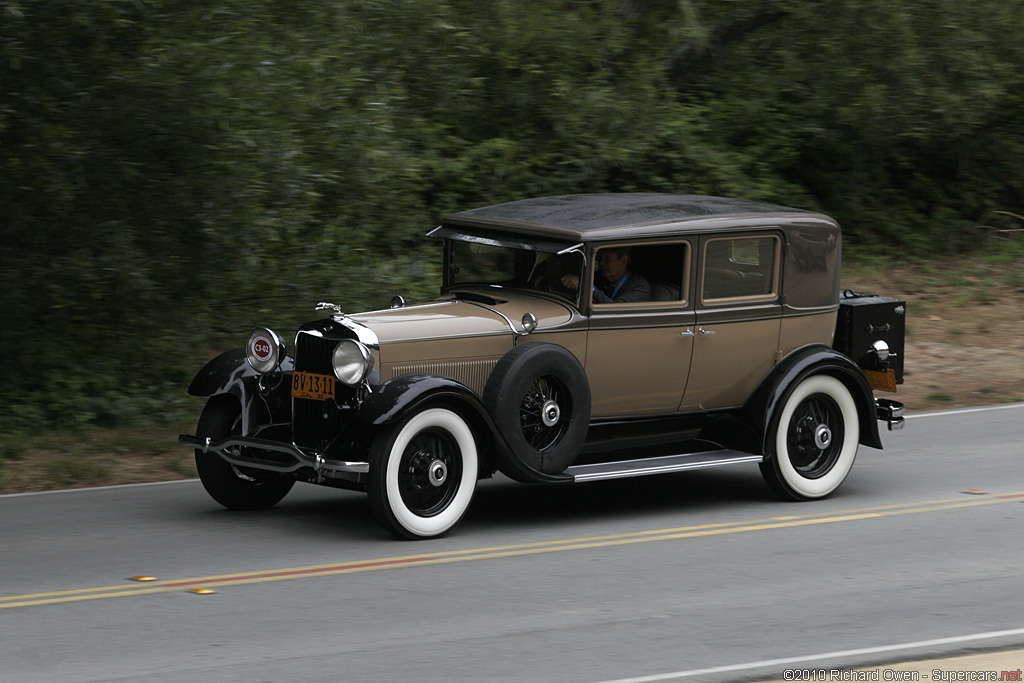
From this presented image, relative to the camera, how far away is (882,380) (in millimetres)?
9906

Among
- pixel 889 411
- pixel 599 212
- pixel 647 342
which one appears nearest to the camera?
pixel 647 342

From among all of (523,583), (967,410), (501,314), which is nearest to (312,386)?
(501,314)

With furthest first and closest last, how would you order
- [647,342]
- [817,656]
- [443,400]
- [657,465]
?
[647,342] < [657,465] < [443,400] < [817,656]

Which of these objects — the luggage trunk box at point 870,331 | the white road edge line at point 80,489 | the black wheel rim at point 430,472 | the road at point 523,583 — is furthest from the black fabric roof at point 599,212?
the white road edge line at point 80,489

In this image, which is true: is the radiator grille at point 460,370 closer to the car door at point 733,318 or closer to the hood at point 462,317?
the hood at point 462,317

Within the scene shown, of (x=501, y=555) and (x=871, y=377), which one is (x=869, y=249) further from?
(x=501, y=555)

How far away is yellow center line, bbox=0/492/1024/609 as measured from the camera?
22.9 feet

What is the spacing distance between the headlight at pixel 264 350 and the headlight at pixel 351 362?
67cm

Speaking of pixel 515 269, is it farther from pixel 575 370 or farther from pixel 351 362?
pixel 351 362

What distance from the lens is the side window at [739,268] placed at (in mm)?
9164

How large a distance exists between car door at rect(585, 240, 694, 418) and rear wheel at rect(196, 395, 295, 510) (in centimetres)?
214

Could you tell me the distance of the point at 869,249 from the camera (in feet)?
65.9

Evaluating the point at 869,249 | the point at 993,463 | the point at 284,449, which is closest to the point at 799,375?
the point at 993,463

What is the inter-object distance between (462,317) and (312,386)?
101cm
